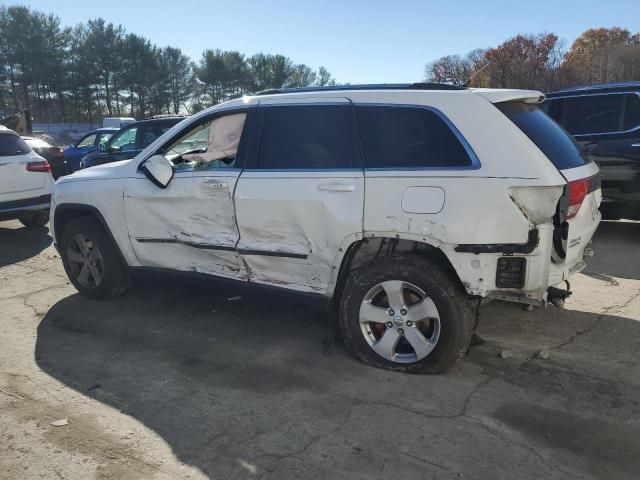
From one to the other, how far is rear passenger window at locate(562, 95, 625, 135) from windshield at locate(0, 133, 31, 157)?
778 cm

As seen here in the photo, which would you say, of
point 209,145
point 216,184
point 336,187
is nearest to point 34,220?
point 209,145

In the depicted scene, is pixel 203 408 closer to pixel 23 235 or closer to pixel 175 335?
pixel 175 335

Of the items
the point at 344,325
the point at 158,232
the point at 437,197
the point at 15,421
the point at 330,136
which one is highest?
the point at 330,136

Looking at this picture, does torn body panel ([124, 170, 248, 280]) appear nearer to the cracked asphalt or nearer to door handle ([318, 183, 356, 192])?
the cracked asphalt

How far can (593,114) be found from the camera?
7078 mm

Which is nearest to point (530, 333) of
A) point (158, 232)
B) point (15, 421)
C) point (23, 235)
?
point (158, 232)

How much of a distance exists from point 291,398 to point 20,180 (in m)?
6.43

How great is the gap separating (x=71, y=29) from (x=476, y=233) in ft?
211

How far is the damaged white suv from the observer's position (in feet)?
10.8

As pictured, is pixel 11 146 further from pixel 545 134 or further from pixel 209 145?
pixel 545 134

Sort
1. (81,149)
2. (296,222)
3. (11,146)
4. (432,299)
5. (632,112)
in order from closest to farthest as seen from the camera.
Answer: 1. (432,299)
2. (296,222)
3. (632,112)
4. (11,146)
5. (81,149)

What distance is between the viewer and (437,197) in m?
3.38

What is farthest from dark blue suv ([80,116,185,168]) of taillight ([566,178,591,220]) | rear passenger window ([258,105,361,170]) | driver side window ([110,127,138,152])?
taillight ([566,178,591,220])

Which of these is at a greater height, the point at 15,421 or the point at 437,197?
the point at 437,197
